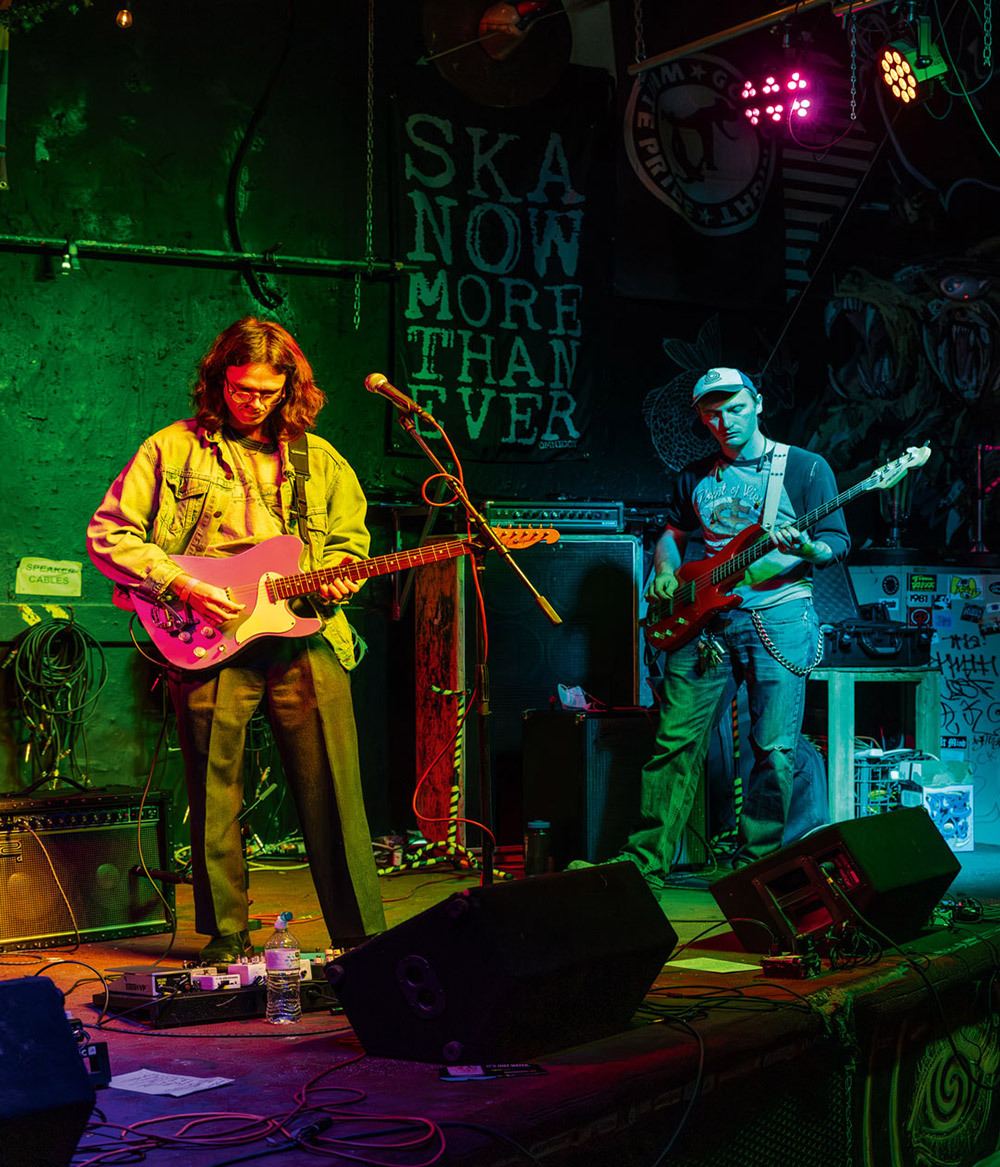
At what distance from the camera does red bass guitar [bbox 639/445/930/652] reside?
17.4 ft

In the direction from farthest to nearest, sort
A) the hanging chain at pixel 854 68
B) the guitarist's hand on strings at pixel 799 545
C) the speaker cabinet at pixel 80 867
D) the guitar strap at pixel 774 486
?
the hanging chain at pixel 854 68
the guitar strap at pixel 774 486
the guitarist's hand on strings at pixel 799 545
the speaker cabinet at pixel 80 867

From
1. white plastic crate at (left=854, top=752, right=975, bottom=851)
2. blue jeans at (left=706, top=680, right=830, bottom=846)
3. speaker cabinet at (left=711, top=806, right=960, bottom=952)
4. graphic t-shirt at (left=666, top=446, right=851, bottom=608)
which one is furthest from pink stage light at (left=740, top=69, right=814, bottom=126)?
speaker cabinet at (left=711, top=806, right=960, bottom=952)

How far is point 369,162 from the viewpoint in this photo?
703cm

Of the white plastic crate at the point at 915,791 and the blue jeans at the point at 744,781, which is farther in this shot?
the white plastic crate at the point at 915,791

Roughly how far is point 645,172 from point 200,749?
470cm

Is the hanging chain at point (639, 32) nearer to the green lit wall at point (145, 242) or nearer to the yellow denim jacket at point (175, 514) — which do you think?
the green lit wall at point (145, 242)

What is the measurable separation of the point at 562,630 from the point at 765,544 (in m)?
1.58

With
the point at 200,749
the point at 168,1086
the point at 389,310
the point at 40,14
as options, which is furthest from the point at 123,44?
the point at 168,1086

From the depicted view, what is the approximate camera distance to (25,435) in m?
6.35

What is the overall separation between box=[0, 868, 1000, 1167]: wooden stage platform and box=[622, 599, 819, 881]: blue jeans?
0.66 meters

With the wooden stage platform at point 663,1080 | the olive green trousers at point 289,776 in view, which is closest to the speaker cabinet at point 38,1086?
the wooden stage platform at point 663,1080

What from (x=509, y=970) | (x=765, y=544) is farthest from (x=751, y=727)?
(x=509, y=970)

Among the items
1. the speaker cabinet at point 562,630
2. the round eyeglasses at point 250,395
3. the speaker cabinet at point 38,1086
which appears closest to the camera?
the speaker cabinet at point 38,1086

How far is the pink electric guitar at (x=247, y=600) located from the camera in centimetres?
418
